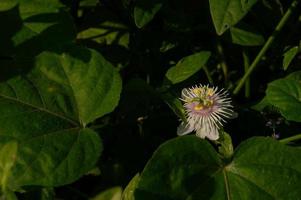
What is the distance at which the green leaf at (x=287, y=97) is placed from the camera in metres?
1.41

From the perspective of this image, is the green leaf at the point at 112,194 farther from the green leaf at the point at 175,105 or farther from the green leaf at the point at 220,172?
the green leaf at the point at 175,105

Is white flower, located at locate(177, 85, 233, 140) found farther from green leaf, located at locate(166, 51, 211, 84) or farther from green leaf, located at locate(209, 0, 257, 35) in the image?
green leaf, located at locate(209, 0, 257, 35)

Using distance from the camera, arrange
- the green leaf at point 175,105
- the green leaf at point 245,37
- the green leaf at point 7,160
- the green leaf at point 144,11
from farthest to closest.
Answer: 1. the green leaf at point 245,37
2. the green leaf at point 144,11
3. the green leaf at point 175,105
4. the green leaf at point 7,160

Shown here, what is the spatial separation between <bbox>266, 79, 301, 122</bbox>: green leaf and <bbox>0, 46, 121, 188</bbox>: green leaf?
15.5 inches

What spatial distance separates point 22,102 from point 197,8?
875mm

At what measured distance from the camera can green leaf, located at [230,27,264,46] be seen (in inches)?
71.8

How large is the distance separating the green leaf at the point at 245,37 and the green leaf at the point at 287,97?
35 centimetres

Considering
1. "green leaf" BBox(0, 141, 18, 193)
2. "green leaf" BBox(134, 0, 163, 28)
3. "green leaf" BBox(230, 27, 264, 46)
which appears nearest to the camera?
"green leaf" BBox(0, 141, 18, 193)

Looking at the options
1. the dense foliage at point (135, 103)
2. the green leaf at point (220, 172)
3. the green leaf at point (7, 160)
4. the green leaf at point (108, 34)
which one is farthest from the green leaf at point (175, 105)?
the green leaf at point (108, 34)

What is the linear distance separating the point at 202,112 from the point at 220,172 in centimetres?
23

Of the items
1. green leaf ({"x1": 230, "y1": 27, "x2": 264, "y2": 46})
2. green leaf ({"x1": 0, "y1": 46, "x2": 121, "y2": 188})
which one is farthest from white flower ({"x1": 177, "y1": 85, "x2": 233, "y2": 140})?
green leaf ({"x1": 230, "y1": 27, "x2": 264, "y2": 46})

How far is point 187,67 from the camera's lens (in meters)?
1.55

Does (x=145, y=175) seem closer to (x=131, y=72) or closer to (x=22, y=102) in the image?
(x=22, y=102)

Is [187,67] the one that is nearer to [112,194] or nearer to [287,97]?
[287,97]
